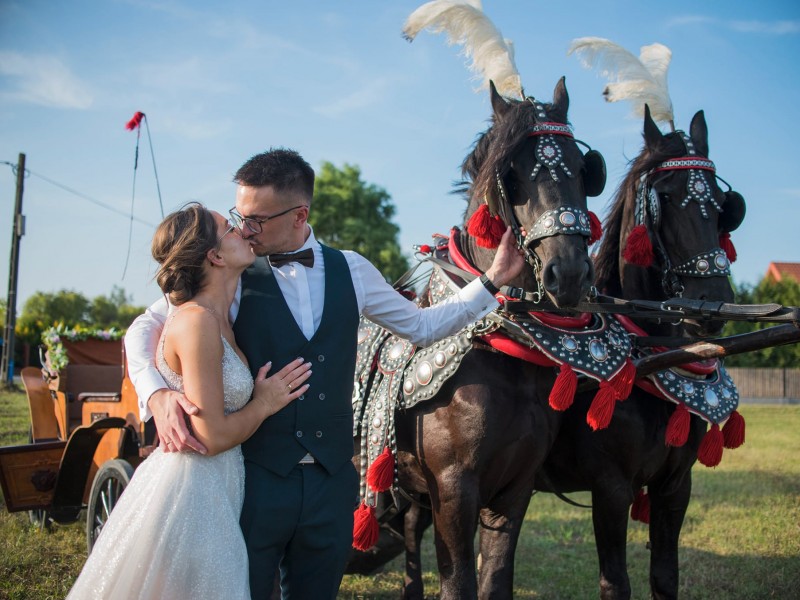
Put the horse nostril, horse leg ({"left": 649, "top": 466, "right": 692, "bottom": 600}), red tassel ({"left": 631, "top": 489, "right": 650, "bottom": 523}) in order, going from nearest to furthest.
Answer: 1. the horse nostril
2. horse leg ({"left": 649, "top": 466, "right": 692, "bottom": 600})
3. red tassel ({"left": 631, "top": 489, "right": 650, "bottom": 523})

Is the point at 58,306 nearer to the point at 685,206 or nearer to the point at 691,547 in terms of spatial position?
the point at 691,547

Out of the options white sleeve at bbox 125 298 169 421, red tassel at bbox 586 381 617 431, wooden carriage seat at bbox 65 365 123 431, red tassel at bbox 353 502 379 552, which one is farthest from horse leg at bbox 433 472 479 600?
wooden carriage seat at bbox 65 365 123 431

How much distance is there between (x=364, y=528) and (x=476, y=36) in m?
2.38

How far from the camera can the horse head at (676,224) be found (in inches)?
136

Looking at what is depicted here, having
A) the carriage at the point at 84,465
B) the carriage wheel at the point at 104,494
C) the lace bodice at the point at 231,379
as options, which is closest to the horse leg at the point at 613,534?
the lace bodice at the point at 231,379

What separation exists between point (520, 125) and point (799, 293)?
7664 mm

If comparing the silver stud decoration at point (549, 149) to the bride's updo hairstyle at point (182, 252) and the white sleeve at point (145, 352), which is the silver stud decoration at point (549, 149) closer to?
the bride's updo hairstyle at point (182, 252)

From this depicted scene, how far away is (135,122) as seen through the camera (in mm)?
4270

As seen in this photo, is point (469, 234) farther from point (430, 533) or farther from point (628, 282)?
point (430, 533)

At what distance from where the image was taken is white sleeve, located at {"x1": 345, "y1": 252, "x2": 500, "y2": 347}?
2.60m

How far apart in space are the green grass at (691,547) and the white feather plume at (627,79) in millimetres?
2990

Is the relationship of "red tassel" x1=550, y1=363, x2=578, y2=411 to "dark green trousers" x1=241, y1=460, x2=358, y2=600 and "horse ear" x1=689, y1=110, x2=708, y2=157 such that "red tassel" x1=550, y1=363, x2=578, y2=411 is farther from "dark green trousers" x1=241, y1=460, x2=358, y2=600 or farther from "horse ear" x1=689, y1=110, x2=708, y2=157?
"horse ear" x1=689, y1=110, x2=708, y2=157

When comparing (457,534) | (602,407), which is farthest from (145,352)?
(602,407)

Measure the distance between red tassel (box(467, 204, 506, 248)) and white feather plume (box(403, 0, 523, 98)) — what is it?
87 centimetres
